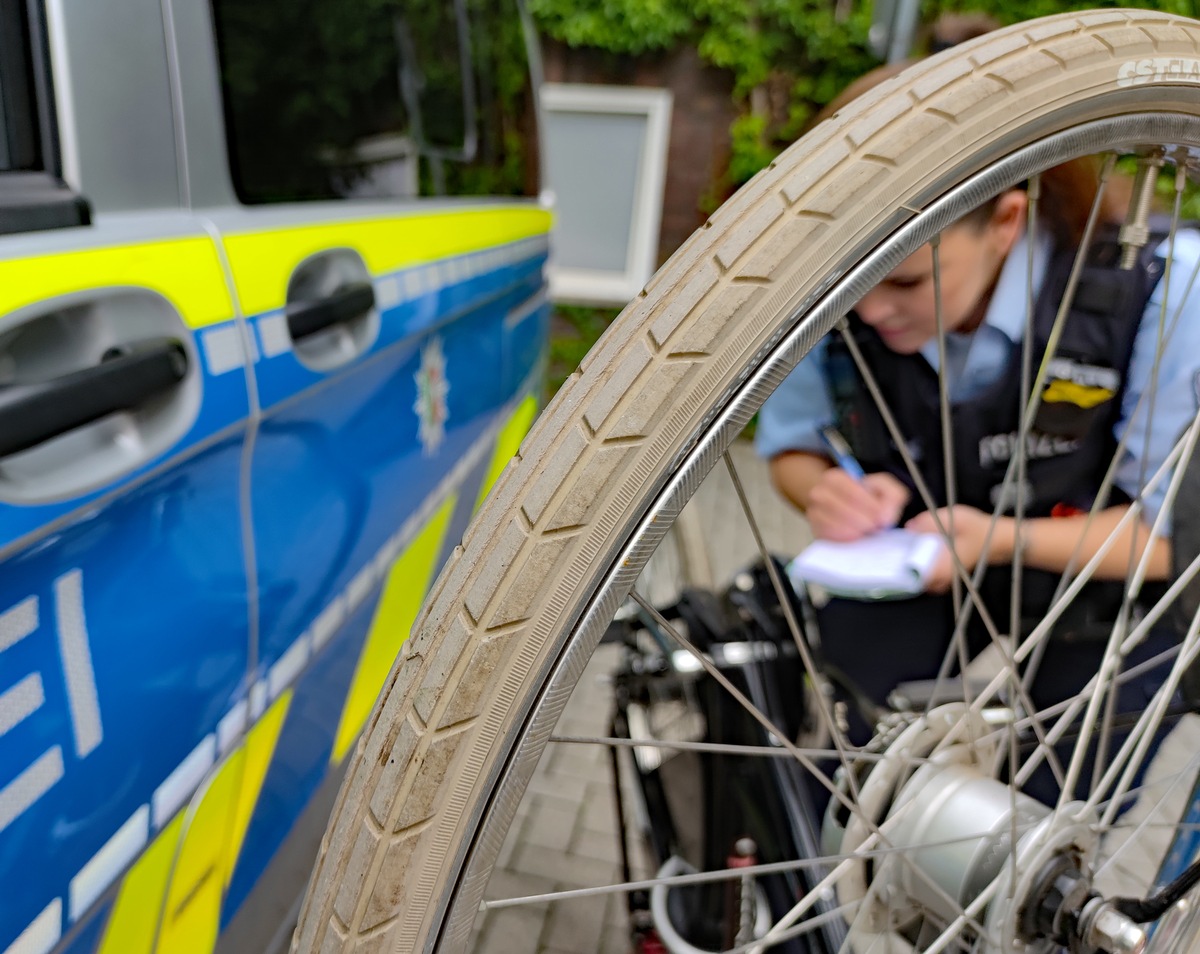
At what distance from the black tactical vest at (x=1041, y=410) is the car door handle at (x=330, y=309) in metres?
0.66

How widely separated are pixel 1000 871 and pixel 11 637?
Answer: 0.84 meters

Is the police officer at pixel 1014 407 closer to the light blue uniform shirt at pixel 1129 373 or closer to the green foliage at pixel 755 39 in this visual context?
the light blue uniform shirt at pixel 1129 373

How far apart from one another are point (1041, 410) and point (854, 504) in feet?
1.25

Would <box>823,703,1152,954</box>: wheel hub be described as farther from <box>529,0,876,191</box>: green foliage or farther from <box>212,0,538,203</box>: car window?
A: <box>529,0,876,191</box>: green foliage

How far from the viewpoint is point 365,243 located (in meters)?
1.20

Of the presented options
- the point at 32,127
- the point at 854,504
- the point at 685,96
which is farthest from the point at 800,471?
the point at 685,96

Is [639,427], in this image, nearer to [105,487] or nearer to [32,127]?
[105,487]

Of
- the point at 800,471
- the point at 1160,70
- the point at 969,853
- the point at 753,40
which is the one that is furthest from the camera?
the point at 753,40

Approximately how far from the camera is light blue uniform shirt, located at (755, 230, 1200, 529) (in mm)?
1143

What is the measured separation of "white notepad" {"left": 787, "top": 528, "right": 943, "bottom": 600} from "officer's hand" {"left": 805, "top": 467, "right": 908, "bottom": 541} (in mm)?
30

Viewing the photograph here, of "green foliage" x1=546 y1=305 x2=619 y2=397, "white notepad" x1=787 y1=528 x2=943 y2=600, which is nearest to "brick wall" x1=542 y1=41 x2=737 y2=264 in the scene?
"green foliage" x1=546 y1=305 x2=619 y2=397

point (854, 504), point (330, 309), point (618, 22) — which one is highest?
point (618, 22)

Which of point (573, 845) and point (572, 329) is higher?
point (572, 329)

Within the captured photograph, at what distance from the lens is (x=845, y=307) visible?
0.61 m
